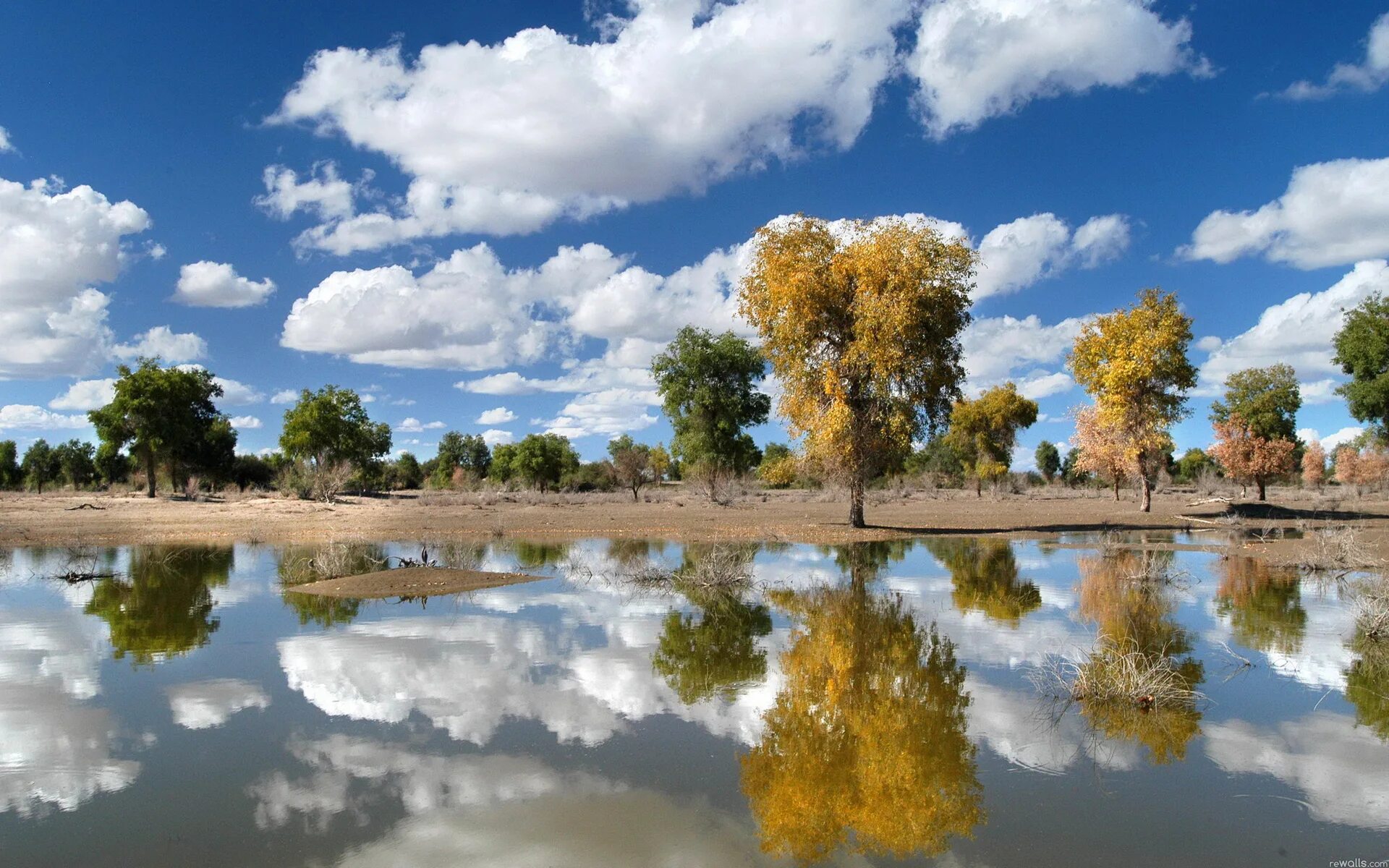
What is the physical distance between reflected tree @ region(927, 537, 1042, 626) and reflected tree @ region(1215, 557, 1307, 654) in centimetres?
313

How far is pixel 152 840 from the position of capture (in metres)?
5.78

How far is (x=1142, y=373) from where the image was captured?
3659 cm

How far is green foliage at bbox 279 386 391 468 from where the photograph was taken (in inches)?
2611

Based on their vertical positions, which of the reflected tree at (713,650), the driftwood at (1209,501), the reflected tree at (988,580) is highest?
the driftwood at (1209,501)

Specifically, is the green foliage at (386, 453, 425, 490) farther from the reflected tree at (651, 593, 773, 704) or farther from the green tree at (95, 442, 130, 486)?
the reflected tree at (651, 593, 773, 704)

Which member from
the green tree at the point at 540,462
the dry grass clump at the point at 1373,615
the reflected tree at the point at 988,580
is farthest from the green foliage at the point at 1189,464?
the dry grass clump at the point at 1373,615

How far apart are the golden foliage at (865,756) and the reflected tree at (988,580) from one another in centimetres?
369

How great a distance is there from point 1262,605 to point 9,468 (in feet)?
392

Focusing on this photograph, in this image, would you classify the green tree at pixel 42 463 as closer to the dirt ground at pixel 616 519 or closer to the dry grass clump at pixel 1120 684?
the dirt ground at pixel 616 519

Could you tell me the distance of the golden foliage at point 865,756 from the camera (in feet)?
19.5

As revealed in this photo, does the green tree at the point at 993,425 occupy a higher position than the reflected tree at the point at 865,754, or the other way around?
the green tree at the point at 993,425

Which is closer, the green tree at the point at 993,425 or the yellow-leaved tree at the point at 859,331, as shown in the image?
the yellow-leaved tree at the point at 859,331

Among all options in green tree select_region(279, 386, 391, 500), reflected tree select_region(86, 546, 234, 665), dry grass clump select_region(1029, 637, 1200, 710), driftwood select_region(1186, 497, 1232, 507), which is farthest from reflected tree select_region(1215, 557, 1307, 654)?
green tree select_region(279, 386, 391, 500)

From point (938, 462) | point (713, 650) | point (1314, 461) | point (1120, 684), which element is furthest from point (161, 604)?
point (1314, 461)
